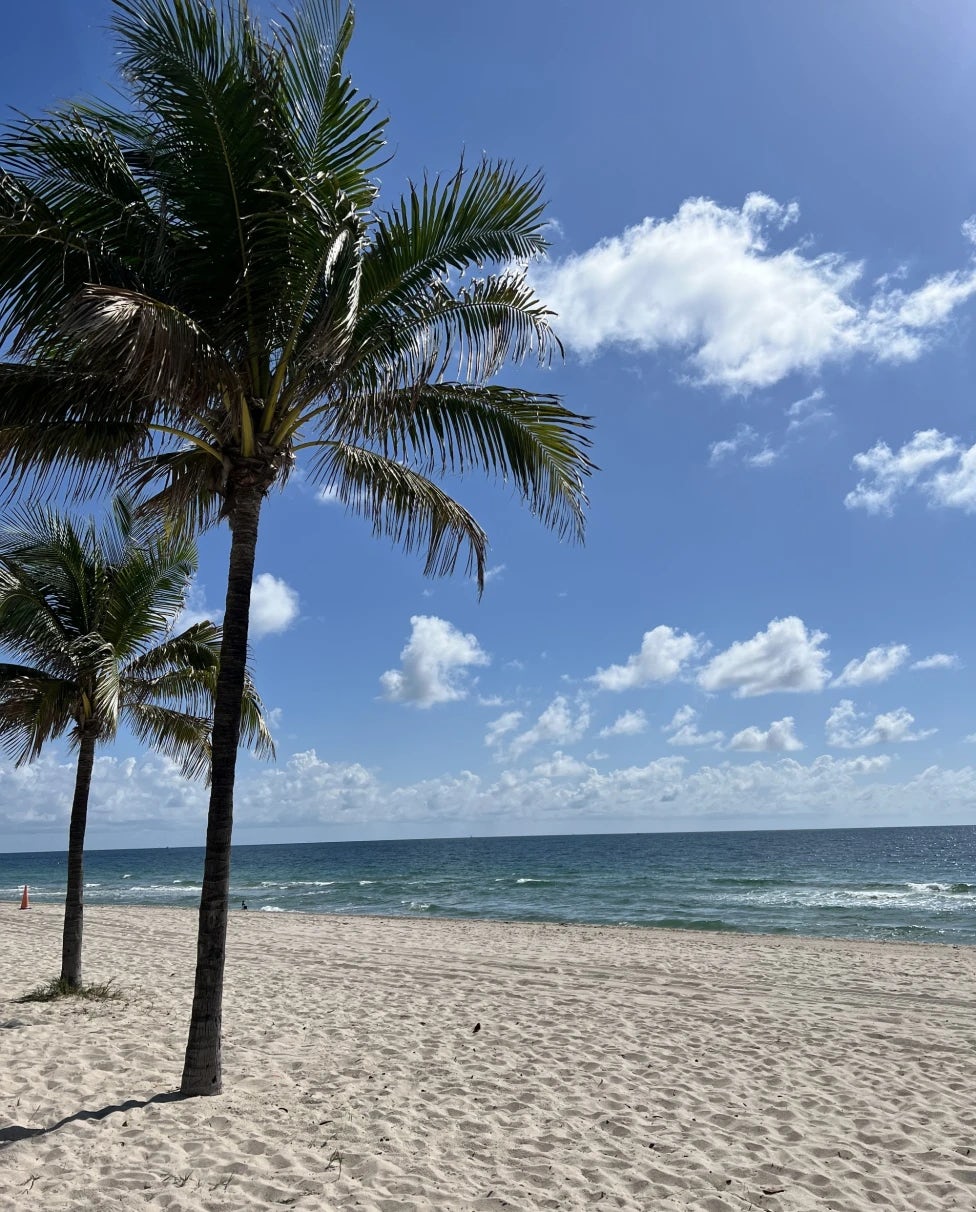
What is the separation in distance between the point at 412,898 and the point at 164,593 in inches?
1054

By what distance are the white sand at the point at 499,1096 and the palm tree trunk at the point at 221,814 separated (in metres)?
0.31

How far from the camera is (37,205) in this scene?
5.19m

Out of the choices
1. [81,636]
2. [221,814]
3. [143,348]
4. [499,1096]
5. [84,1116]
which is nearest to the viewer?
[143,348]

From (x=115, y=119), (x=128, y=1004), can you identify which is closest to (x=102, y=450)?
(x=115, y=119)

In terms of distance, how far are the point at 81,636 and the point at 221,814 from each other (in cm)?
424

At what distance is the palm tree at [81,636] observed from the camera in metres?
8.88

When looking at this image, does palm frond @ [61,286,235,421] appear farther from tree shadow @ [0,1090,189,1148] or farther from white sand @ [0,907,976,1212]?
tree shadow @ [0,1090,189,1148]

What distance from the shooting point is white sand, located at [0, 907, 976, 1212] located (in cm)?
448

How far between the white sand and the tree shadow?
0.8 inches

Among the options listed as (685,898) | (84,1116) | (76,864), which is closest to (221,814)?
(84,1116)

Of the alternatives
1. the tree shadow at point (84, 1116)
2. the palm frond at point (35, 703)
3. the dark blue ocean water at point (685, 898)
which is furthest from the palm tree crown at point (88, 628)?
the dark blue ocean water at point (685, 898)

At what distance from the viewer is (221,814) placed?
18.2 ft

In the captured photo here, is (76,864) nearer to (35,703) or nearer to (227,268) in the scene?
(35,703)

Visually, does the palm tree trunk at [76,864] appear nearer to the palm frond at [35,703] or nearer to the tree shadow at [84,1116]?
the palm frond at [35,703]
